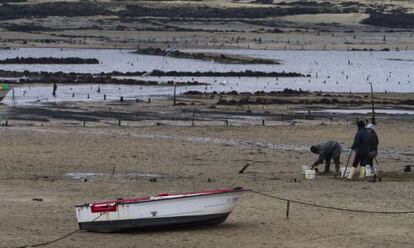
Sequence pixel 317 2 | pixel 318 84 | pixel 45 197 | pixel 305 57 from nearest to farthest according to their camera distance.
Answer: pixel 45 197
pixel 318 84
pixel 305 57
pixel 317 2

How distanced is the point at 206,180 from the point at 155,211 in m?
6.04

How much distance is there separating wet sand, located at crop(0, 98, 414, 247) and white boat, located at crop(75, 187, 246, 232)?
0.19m

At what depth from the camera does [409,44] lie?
321 ft

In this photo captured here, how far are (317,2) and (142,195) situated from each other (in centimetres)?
12383

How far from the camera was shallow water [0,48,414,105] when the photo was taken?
1923 inches

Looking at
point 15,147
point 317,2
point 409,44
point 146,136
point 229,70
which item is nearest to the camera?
point 15,147

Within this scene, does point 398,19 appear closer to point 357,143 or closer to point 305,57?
point 305,57

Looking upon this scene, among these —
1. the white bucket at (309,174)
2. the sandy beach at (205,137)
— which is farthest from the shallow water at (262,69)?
the white bucket at (309,174)

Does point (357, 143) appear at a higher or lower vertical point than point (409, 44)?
higher

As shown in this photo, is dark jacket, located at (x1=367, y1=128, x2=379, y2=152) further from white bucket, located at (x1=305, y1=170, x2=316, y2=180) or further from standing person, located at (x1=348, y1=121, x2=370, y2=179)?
white bucket, located at (x1=305, y1=170, x2=316, y2=180)

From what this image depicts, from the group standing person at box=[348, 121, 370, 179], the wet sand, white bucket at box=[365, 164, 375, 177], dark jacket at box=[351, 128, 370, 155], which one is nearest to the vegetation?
the wet sand

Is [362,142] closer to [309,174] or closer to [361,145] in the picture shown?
[361,145]

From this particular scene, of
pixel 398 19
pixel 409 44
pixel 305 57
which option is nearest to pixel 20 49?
pixel 305 57

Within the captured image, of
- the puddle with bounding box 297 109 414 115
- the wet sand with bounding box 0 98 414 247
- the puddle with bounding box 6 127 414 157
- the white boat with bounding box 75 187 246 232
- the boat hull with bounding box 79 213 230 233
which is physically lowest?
the puddle with bounding box 297 109 414 115
